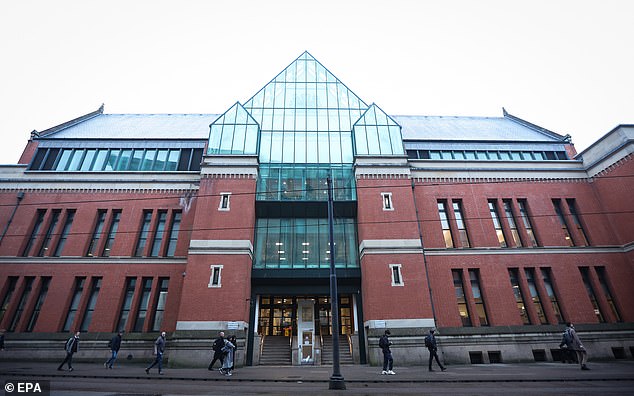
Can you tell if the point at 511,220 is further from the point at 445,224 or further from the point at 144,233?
the point at 144,233

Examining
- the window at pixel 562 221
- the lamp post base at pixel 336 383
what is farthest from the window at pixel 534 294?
the lamp post base at pixel 336 383

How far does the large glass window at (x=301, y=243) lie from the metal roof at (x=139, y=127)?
12613 mm

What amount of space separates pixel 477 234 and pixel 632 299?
1102 cm

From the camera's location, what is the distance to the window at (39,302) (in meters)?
22.4

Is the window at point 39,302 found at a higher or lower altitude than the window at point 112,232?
lower

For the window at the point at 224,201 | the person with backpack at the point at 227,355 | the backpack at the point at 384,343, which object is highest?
the window at the point at 224,201

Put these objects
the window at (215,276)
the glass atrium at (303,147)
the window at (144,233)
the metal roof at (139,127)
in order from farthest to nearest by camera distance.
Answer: the metal roof at (139,127)
the window at (144,233)
the glass atrium at (303,147)
the window at (215,276)

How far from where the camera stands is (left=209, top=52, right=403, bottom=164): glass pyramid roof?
26.3 metres

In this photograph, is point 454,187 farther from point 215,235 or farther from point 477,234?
point 215,235

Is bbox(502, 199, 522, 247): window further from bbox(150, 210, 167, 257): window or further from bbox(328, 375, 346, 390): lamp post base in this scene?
bbox(150, 210, 167, 257): window

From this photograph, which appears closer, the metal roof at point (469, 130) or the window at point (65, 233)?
the window at point (65, 233)

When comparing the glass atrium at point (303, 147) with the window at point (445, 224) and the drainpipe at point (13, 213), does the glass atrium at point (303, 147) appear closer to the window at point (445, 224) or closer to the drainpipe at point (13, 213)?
the window at point (445, 224)

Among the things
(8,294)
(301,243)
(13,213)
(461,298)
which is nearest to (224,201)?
(301,243)

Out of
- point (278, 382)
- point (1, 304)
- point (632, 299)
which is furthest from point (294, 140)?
point (632, 299)
